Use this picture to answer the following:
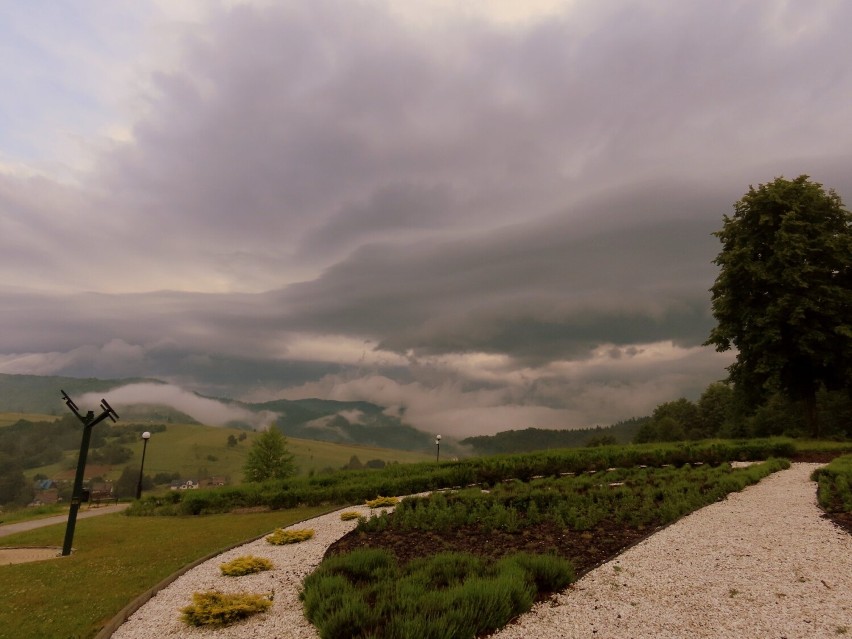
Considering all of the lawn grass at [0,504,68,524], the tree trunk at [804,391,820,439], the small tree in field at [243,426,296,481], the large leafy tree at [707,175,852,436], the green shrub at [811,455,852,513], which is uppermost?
the large leafy tree at [707,175,852,436]

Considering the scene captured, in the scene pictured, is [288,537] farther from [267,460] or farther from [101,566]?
[267,460]

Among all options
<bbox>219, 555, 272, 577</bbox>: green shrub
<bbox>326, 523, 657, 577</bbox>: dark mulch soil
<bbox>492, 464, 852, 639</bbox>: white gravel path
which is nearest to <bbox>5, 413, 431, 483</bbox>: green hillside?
<bbox>326, 523, 657, 577</bbox>: dark mulch soil

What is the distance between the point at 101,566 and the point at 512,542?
31.8 feet

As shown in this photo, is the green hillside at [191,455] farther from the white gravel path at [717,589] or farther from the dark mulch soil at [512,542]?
the white gravel path at [717,589]

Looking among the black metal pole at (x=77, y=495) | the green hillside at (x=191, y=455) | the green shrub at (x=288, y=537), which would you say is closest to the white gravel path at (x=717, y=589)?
the green shrub at (x=288, y=537)

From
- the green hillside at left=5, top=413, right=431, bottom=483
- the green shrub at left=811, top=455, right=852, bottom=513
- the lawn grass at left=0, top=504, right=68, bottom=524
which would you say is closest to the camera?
the green shrub at left=811, top=455, right=852, bottom=513

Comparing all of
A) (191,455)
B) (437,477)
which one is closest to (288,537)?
(437,477)

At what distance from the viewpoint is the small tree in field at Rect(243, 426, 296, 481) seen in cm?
3900

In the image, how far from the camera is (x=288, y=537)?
11.9 m

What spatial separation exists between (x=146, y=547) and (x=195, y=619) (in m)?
7.38

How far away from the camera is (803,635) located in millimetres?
5664

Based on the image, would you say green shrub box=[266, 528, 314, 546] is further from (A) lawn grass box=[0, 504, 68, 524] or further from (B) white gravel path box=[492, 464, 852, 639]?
(A) lawn grass box=[0, 504, 68, 524]

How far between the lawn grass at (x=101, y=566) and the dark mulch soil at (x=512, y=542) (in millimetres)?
3946

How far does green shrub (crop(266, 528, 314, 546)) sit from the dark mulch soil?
131cm
